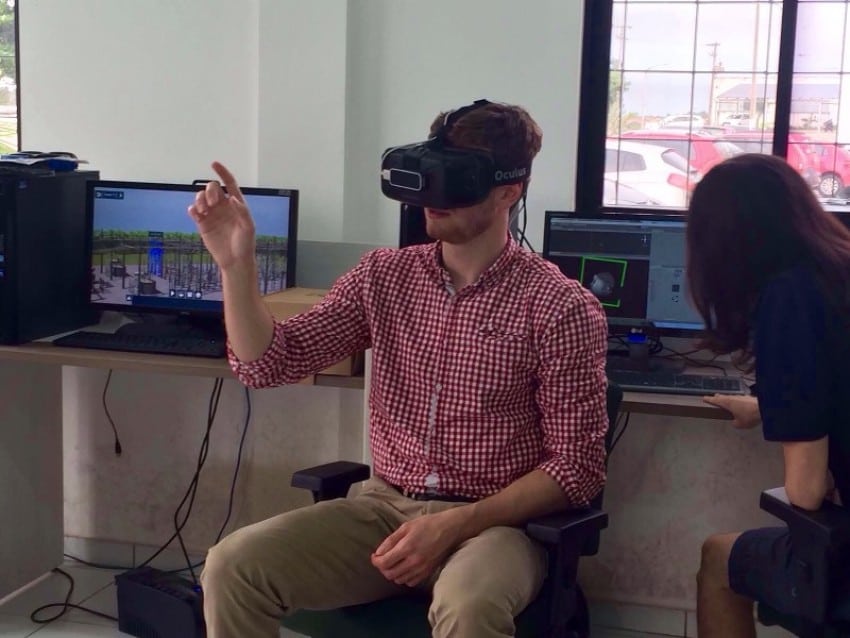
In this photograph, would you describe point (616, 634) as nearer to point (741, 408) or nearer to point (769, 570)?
point (741, 408)

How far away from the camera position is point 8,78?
3449 mm

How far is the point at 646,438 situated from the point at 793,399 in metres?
1.30

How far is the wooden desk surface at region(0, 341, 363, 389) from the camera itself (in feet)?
8.39

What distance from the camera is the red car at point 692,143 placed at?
121 inches

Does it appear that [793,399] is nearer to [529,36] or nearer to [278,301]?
[278,301]

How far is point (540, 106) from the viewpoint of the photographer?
3.00 meters

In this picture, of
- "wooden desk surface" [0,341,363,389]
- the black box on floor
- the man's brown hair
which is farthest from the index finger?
the black box on floor

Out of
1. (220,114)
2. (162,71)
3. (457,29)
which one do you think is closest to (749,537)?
(457,29)

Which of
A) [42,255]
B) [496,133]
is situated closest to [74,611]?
[42,255]

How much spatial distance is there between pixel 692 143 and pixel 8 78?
7.07ft

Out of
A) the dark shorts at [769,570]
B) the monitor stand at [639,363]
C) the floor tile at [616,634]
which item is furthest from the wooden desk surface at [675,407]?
the floor tile at [616,634]

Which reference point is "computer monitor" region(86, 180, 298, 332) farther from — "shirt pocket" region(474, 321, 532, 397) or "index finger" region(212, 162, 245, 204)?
"shirt pocket" region(474, 321, 532, 397)

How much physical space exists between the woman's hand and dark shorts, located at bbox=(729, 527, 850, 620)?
340 mm

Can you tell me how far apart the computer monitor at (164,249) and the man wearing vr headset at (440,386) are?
0.78 m
